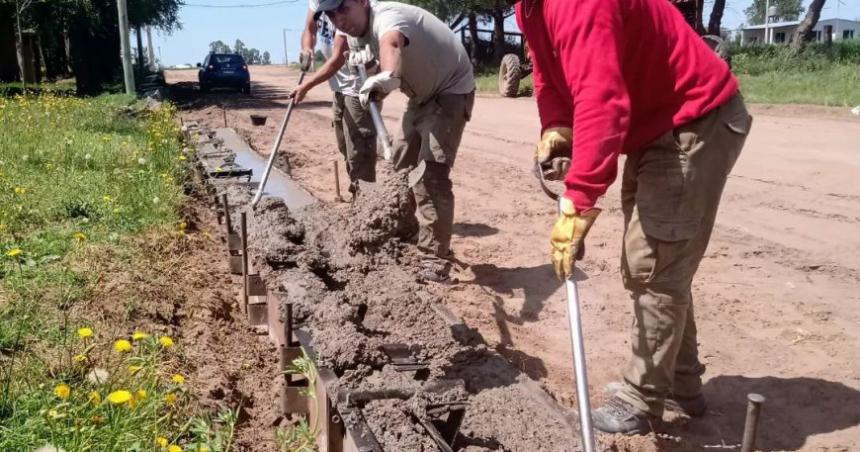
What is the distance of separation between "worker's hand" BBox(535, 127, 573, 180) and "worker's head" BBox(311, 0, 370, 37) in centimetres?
194

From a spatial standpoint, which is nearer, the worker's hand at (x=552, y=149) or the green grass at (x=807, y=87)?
the worker's hand at (x=552, y=149)

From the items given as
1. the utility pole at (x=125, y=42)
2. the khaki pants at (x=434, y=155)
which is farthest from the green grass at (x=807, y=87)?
the utility pole at (x=125, y=42)

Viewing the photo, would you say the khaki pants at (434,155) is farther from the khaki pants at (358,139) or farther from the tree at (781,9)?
the tree at (781,9)

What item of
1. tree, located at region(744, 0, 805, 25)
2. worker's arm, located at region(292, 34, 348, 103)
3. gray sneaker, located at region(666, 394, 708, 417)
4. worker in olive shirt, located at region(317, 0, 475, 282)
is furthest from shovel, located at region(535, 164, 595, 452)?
tree, located at region(744, 0, 805, 25)

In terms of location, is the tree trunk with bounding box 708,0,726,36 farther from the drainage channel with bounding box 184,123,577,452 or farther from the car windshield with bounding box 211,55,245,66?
the drainage channel with bounding box 184,123,577,452

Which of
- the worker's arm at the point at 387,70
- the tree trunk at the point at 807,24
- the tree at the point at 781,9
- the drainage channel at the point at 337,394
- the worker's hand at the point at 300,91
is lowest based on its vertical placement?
the drainage channel at the point at 337,394

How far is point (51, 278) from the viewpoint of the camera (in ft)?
13.1

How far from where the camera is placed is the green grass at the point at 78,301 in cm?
243

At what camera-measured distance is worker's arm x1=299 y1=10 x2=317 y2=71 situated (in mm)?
6228

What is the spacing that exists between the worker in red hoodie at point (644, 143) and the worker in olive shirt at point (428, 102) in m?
1.78

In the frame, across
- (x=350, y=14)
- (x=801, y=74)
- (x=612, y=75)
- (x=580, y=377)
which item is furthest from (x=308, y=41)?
(x=801, y=74)

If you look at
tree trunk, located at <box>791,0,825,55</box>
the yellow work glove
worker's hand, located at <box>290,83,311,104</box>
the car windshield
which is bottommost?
the yellow work glove

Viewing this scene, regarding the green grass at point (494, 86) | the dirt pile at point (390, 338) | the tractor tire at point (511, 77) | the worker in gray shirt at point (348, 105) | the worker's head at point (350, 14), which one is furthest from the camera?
the green grass at point (494, 86)

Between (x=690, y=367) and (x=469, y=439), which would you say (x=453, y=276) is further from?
(x=469, y=439)
